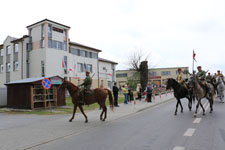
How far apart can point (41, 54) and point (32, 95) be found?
62.2 feet

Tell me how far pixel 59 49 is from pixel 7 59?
13107 millimetres

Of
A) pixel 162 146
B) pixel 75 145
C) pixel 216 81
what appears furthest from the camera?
pixel 216 81

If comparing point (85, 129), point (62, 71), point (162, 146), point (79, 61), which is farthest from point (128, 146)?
point (79, 61)

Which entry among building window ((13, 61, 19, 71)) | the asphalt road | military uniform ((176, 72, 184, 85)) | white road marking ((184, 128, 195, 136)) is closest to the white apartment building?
building window ((13, 61, 19, 71))

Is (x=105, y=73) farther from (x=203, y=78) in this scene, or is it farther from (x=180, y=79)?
(x=203, y=78)

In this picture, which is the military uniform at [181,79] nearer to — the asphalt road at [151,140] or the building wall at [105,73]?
the asphalt road at [151,140]

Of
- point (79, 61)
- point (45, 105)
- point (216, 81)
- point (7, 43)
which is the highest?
point (7, 43)

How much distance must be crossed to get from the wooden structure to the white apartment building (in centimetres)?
1537

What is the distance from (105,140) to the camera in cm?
662

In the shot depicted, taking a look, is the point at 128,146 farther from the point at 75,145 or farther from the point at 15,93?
the point at 15,93

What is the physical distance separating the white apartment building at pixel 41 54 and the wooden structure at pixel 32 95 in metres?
15.4

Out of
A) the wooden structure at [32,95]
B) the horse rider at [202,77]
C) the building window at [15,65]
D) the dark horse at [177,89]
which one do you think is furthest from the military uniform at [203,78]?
the building window at [15,65]

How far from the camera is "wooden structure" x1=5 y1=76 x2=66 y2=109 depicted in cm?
1781

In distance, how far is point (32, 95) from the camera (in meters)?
17.6
